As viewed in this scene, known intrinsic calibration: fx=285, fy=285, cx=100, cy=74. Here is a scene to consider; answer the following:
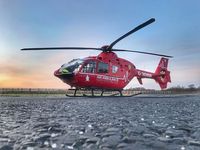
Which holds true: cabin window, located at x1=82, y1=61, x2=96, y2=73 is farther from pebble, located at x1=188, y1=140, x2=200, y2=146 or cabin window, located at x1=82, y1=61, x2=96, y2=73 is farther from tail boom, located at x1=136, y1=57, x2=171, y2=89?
pebble, located at x1=188, y1=140, x2=200, y2=146

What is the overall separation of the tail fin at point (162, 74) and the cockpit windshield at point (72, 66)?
2210 centimetres

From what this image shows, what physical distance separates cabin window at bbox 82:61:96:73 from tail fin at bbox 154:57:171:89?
19.9 m

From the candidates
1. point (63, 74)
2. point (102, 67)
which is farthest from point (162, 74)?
point (63, 74)

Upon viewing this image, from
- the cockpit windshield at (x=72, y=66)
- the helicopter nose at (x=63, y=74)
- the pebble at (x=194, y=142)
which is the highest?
the cockpit windshield at (x=72, y=66)

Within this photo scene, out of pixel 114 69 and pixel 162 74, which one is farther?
pixel 162 74

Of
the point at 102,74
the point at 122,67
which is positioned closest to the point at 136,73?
the point at 122,67

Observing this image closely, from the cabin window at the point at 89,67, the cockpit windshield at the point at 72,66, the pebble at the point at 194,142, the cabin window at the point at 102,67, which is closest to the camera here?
the pebble at the point at 194,142

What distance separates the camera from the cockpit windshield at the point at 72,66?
37812 mm

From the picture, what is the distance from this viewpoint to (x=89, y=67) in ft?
128

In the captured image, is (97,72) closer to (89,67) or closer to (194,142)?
(89,67)

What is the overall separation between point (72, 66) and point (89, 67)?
2.50 metres

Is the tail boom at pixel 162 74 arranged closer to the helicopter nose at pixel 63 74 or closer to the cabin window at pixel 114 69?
the cabin window at pixel 114 69

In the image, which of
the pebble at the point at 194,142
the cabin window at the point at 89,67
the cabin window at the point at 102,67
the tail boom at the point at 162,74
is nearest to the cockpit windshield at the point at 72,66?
the cabin window at the point at 89,67

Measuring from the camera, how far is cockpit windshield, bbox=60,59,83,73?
124ft
